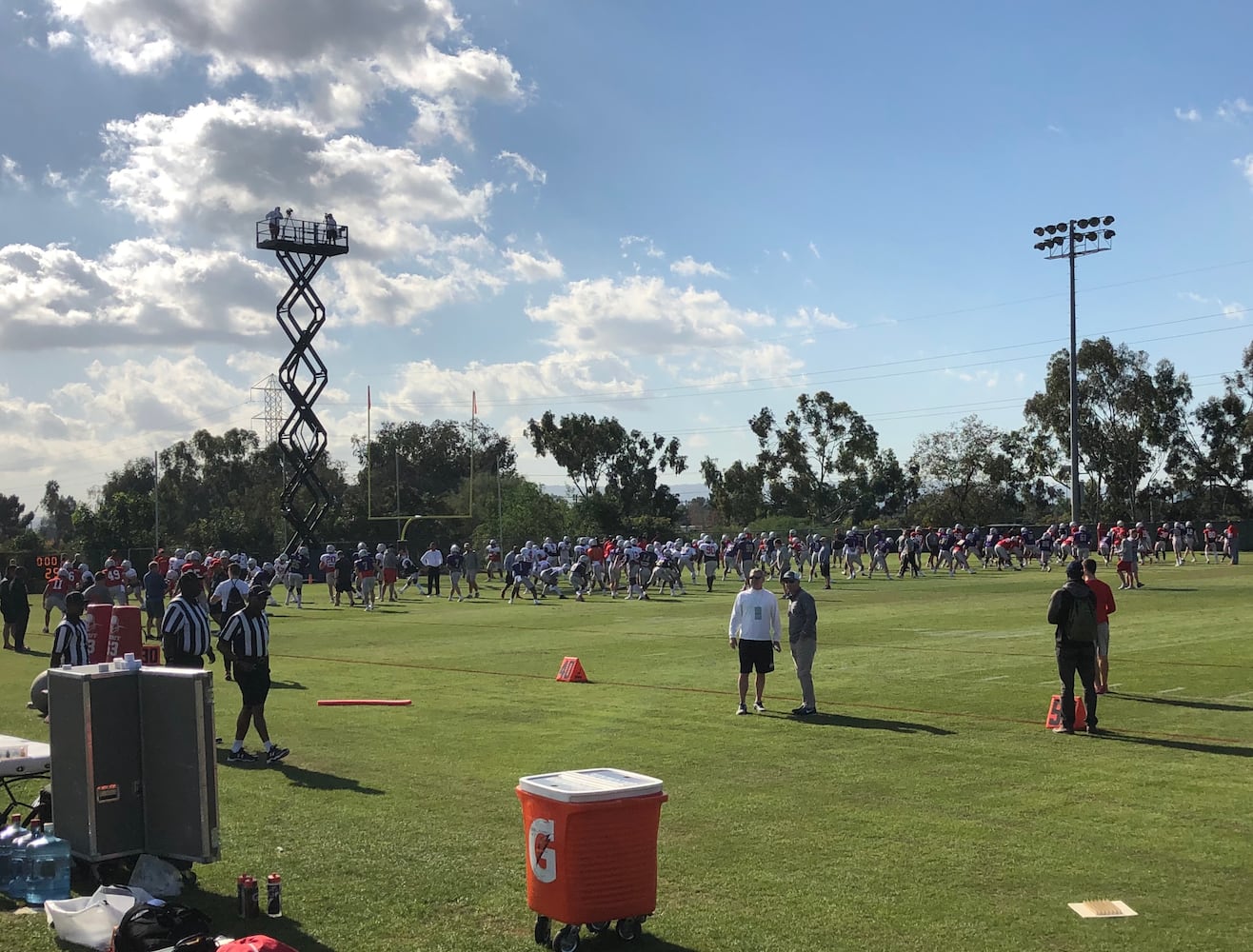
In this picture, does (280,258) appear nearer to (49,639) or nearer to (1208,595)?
(49,639)

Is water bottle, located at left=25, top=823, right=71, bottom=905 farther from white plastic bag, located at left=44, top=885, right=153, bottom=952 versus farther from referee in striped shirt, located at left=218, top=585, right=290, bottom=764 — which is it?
referee in striped shirt, located at left=218, top=585, right=290, bottom=764

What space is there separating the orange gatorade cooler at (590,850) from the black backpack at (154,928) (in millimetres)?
1757

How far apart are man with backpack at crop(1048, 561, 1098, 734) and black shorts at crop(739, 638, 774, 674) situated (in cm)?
330

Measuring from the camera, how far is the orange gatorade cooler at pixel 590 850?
21.3ft

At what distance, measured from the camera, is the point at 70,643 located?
1447 cm

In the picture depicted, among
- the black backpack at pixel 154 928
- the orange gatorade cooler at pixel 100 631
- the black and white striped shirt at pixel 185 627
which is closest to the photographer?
the black backpack at pixel 154 928

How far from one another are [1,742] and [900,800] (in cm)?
693

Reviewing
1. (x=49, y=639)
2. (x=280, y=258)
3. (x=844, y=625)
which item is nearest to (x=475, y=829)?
(x=844, y=625)

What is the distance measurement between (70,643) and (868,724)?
919cm

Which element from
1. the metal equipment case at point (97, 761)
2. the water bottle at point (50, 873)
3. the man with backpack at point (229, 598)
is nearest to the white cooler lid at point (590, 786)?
the metal equipment case at point (97, 761)

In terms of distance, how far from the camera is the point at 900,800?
1003 centimetres

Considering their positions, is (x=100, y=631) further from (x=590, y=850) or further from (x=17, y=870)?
(x=590, y=850)

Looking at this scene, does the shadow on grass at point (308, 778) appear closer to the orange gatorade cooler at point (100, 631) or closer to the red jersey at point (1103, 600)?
the orange gatorade cooler at point (100, 631)

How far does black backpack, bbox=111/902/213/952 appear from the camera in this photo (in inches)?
249
